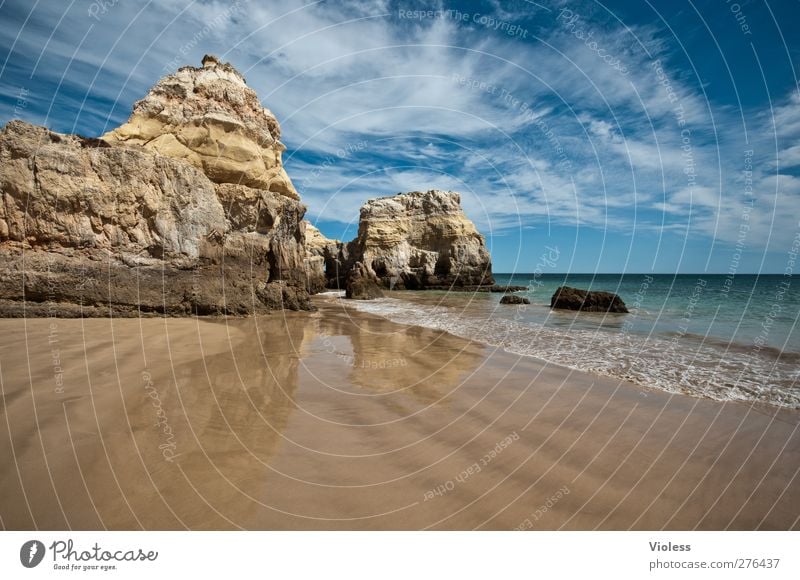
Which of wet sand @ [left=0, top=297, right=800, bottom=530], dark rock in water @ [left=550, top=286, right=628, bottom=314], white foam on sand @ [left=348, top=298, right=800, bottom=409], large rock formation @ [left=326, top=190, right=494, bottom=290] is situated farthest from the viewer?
large rock formation @ [left=326, top=190, right=494, bottom=290]

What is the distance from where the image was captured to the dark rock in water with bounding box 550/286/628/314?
63.3ft

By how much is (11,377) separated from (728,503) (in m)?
7.44

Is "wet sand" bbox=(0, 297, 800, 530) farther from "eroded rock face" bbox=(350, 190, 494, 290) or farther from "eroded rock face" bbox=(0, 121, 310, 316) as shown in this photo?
"eroded rock face" bbox=(350, 190, 494, 290)

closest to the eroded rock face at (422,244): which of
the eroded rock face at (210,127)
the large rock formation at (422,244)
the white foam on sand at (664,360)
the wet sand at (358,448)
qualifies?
the large rock formation at (422,244)

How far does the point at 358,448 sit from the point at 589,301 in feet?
65.3

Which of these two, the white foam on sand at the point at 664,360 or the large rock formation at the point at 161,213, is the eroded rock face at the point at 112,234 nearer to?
the large rock formation at the point at 161,213

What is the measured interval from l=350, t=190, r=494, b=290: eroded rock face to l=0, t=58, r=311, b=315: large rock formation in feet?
110

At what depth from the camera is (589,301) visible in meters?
20.0

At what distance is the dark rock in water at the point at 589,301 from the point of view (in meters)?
19.3
